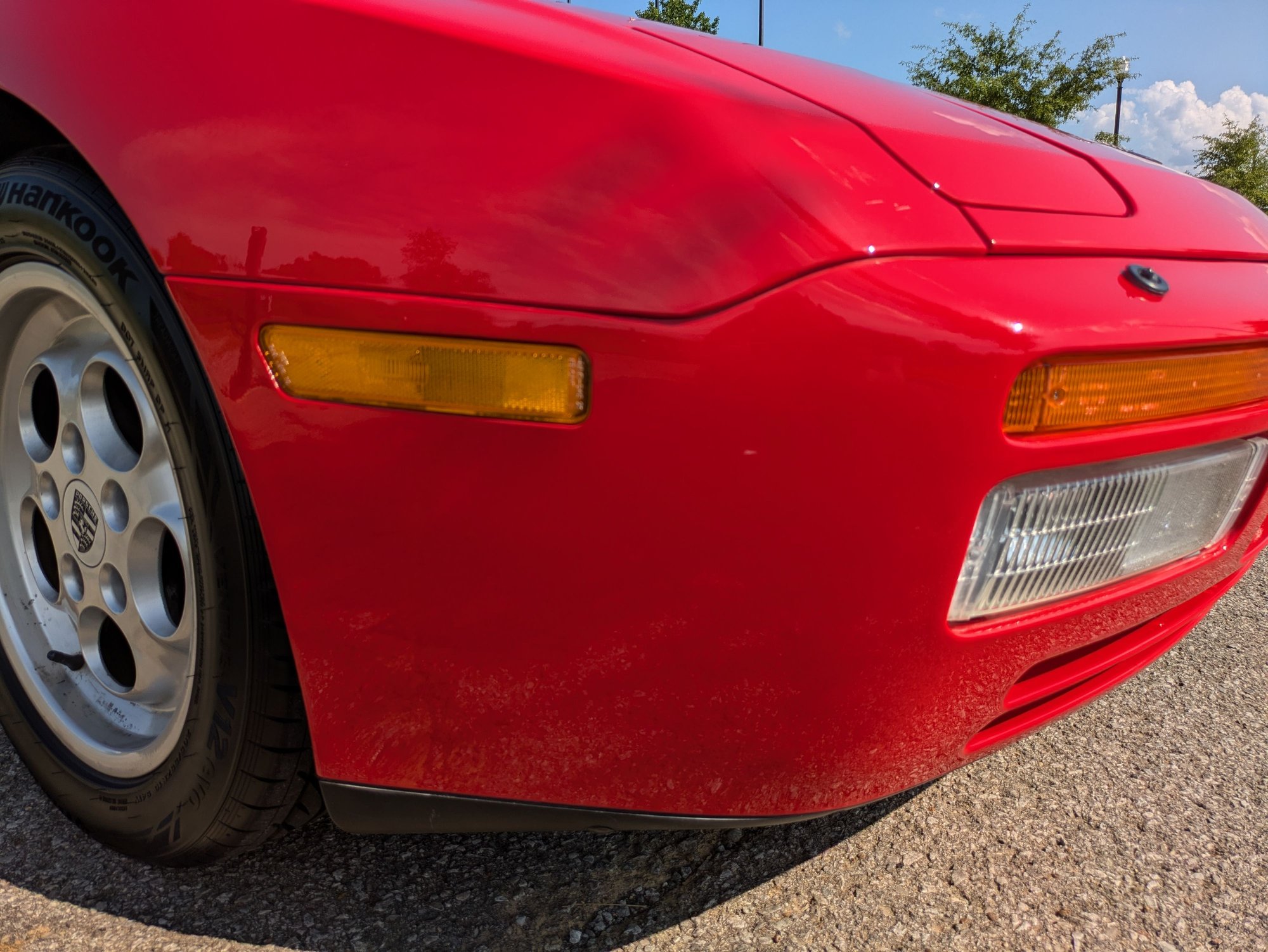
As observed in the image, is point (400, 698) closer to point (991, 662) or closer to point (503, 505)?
point (503, 505)

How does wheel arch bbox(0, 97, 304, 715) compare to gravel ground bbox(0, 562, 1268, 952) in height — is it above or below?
above

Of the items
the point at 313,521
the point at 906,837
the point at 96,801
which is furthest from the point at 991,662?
the point at 96,801

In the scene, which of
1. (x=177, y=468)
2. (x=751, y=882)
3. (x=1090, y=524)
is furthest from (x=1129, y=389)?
(x=177, y=468)

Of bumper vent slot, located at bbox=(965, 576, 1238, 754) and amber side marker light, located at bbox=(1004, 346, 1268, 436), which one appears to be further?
bumper vent slot, located at bbox=(965, 576, 1238, 754)

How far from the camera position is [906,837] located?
1.63m

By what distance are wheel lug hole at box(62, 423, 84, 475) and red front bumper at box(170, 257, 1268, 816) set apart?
52 centimetres

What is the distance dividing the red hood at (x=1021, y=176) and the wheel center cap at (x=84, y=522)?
1112 millimetres

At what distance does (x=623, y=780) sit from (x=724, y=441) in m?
0.45

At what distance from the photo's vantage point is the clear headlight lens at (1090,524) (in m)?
1.10

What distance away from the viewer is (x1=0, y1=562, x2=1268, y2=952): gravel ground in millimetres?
1397

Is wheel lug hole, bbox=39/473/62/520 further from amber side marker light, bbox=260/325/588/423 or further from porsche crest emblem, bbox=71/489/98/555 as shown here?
amber side marker light, bbox=260/325/588/423

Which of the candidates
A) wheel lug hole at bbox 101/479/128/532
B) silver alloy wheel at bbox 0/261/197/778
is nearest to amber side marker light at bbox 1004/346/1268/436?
silver alloy wheel at bbox 0/261/197/778

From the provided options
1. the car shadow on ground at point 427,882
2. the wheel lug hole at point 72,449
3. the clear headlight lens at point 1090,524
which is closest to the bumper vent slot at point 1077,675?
the clear headlight lens at point 1090,524

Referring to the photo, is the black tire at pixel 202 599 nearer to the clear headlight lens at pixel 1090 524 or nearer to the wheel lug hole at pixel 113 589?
the wheel lug hole at pixel 113 589
